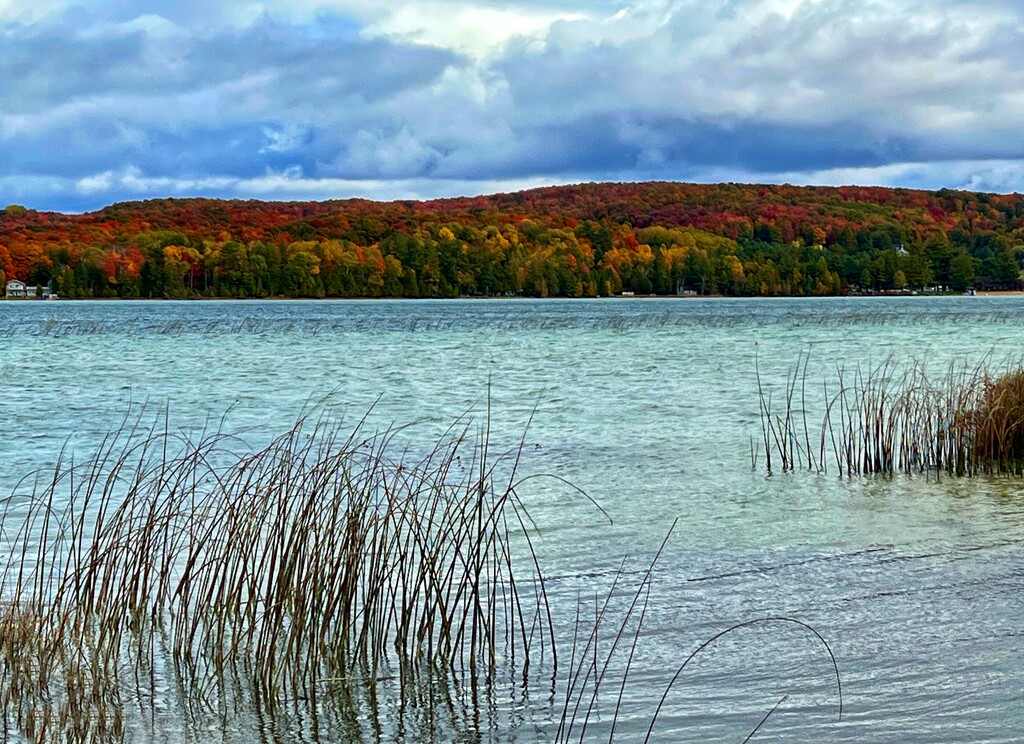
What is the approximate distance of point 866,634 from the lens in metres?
7.81

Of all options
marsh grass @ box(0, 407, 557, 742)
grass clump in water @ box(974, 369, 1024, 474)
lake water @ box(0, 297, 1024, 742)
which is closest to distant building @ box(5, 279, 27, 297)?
lake water @ box(0, 297, 1024, 742)

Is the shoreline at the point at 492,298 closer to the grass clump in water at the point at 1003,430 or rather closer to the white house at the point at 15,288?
the white house at the point at 15,288

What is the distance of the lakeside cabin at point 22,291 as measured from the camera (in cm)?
14812

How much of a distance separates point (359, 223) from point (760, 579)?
157 metres

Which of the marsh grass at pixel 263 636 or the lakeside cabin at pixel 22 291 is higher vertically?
the lakeside cabin at pixel 22 291

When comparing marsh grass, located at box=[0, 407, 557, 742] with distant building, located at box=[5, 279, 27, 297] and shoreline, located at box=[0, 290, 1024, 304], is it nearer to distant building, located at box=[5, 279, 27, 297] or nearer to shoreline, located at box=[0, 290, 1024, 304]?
shoreline, located at box=[0, 290, 1024, 304]

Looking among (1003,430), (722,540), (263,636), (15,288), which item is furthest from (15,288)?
(263,636)

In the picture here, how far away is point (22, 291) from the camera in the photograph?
494ft

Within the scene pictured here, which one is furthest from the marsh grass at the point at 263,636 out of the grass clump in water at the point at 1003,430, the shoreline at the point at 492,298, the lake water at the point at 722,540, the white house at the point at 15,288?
the white house at the point at 15,288

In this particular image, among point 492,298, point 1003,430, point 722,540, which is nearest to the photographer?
point 722,540

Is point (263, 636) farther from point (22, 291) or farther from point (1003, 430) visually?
point (22, 291)

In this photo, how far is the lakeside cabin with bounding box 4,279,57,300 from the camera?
148125 mm

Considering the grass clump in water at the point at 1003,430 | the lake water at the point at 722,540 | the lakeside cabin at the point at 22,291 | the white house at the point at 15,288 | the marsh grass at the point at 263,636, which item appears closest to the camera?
the marsh grass at the point at 263,636

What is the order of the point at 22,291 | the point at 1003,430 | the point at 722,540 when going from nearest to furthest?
the point at 722,540, the point at 1003,430, the point at 22,291
